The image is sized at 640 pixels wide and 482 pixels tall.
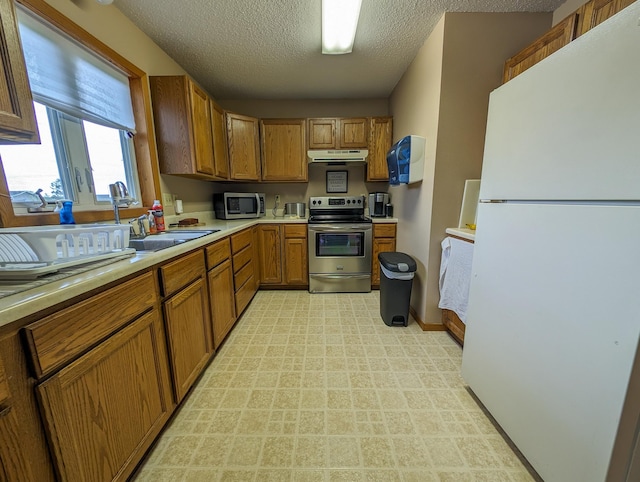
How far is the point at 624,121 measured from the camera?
Result: 0.66m

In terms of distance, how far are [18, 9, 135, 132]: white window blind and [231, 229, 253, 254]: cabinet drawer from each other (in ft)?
3.70

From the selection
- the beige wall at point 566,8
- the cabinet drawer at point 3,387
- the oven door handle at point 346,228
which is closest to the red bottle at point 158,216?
the cabinet drawer at point 3,387

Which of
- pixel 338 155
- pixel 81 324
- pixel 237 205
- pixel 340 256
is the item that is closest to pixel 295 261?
pixel 340 256

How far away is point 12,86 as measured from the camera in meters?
0.82

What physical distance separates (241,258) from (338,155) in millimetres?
1717

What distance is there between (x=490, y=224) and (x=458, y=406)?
993 millimetres

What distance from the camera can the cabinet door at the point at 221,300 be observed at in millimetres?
1655

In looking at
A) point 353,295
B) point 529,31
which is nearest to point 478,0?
point 529,31

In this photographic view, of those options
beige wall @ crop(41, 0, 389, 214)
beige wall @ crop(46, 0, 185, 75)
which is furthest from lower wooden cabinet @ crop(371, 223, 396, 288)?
beige wall @ crop(46, 0, 185, 75)

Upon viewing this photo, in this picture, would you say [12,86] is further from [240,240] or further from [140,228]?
[240,240]

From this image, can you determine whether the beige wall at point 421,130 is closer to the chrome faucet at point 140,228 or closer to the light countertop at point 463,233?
the light countertop at point 463,233

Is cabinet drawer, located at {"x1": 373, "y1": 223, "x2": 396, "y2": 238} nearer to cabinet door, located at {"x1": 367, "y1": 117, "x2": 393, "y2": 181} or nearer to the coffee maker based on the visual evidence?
the coffee maker

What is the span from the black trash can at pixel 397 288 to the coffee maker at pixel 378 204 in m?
1.13

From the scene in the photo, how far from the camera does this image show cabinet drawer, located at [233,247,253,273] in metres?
2.11
